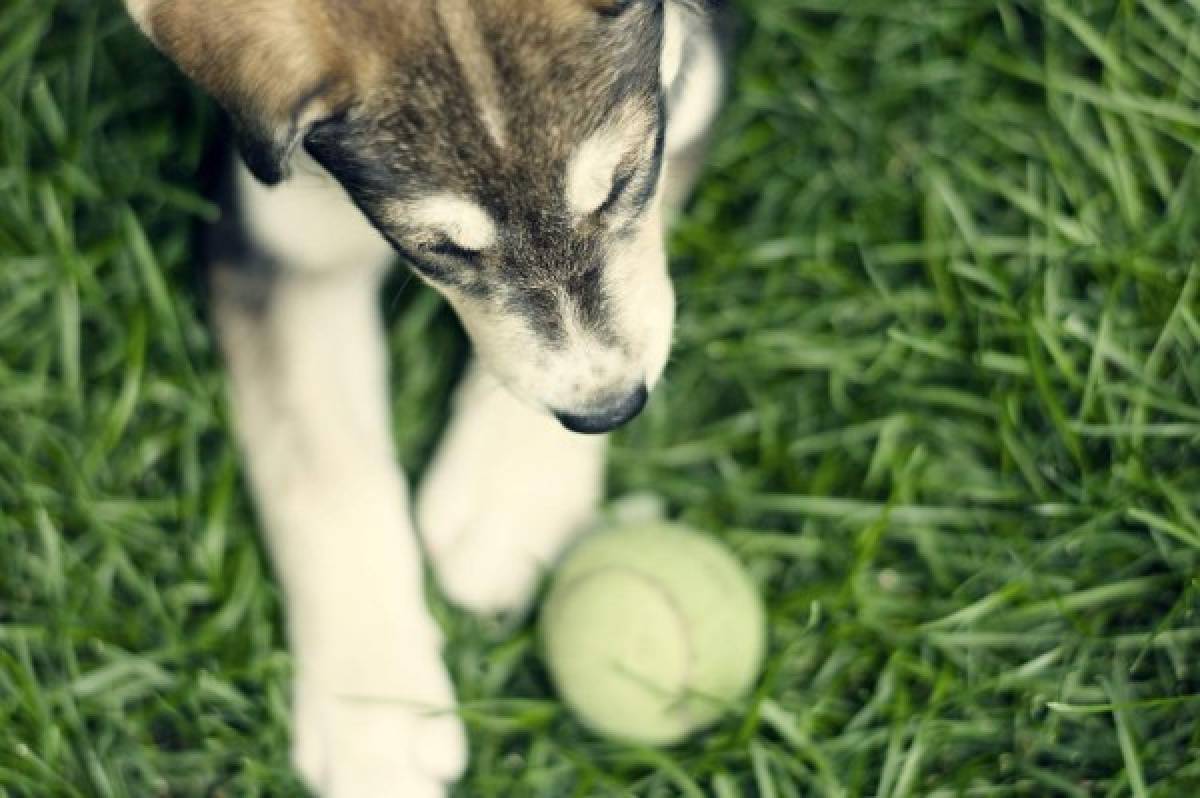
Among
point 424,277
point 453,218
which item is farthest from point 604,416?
point 453,218

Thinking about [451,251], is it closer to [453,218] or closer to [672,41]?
[453,218]

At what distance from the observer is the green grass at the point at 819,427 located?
10.7 feet

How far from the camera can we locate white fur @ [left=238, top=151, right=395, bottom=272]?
2.97 metres

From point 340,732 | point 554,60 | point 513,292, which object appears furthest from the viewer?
point 340,732

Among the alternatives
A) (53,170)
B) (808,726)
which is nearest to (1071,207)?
(808,726)

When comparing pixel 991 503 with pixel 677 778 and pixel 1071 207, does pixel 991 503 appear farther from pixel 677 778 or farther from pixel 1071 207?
pixel 677 778

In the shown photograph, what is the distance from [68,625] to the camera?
3.32 metres

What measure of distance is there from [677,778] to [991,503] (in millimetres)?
1019

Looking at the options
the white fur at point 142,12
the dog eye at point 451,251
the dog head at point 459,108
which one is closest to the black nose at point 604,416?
the dog head at point 459,108

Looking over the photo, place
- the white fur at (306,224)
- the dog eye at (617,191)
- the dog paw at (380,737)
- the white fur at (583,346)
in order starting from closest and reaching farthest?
the dog eye at (617,191) → the white fur at (583,346) → the white fur at (306,224) → the dog paw at (380,737)

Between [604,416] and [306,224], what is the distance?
2.58ft

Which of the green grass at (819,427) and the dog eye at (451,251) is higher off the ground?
the dog eye at (451,251)

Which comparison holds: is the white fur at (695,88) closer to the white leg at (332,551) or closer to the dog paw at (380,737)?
the white leg at (332,551)

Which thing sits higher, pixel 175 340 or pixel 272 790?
pixel 175 340
